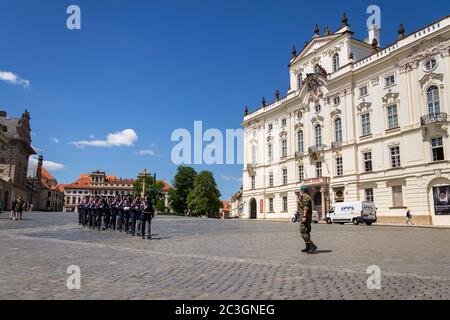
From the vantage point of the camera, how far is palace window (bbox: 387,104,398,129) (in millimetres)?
39594

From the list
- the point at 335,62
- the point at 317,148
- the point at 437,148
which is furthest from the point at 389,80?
the point at 317,148

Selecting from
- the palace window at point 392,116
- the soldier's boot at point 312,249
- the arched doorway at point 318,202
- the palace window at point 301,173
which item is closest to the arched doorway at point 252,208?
the palace window at point 301,173

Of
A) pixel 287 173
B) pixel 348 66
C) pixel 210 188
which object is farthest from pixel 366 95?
pixel 210 188

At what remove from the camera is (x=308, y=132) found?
51.1m

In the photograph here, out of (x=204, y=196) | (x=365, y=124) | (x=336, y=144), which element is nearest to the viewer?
(x=365, y=124)

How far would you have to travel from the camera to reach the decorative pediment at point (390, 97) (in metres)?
39.3

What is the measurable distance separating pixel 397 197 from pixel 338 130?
11870 millimetres

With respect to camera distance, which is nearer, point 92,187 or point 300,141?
point 300,141

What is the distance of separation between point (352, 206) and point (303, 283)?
107 feet

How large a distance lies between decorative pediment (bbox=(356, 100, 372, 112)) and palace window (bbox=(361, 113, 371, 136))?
2.00ft

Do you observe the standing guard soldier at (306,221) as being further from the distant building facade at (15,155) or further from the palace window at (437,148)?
the distant building facade at (15,155)

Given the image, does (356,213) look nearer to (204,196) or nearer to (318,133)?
(318,133)

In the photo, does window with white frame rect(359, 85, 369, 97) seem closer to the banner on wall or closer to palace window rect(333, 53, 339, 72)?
palace window rect(333, 53, 339, 72)

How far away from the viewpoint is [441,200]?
3403 cm
